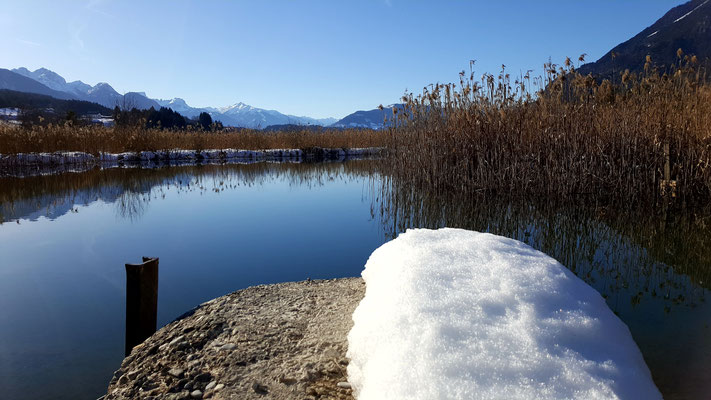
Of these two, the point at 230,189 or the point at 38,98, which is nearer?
the point at 230,189

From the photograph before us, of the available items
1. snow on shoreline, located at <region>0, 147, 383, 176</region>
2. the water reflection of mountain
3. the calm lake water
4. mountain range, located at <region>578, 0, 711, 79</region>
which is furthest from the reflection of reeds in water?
mountain range, located at <region>578, 0, 711, 79</region>

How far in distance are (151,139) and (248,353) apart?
15.1 m

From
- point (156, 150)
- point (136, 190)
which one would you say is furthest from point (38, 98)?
point (136, 190)

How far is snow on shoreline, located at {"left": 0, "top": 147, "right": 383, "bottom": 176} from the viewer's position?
10930mm

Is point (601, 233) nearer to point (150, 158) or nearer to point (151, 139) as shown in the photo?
point (150, 158)

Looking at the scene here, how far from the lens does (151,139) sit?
14781 millimetres

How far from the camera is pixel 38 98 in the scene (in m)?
76.8

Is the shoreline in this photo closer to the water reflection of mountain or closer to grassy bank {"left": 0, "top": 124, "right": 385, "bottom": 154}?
the water reflection of mountain

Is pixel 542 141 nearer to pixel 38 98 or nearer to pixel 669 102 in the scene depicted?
pixel 669 102

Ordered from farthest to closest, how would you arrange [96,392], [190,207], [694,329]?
[190,207]
[694,329]
[96,392]

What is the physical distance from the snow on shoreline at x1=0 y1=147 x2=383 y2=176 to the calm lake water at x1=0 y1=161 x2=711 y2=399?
138 inches

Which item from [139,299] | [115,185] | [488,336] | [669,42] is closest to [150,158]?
[115,185]

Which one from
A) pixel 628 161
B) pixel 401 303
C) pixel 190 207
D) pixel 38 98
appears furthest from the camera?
pixel 38 98

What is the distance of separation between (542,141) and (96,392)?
18.9 ft
